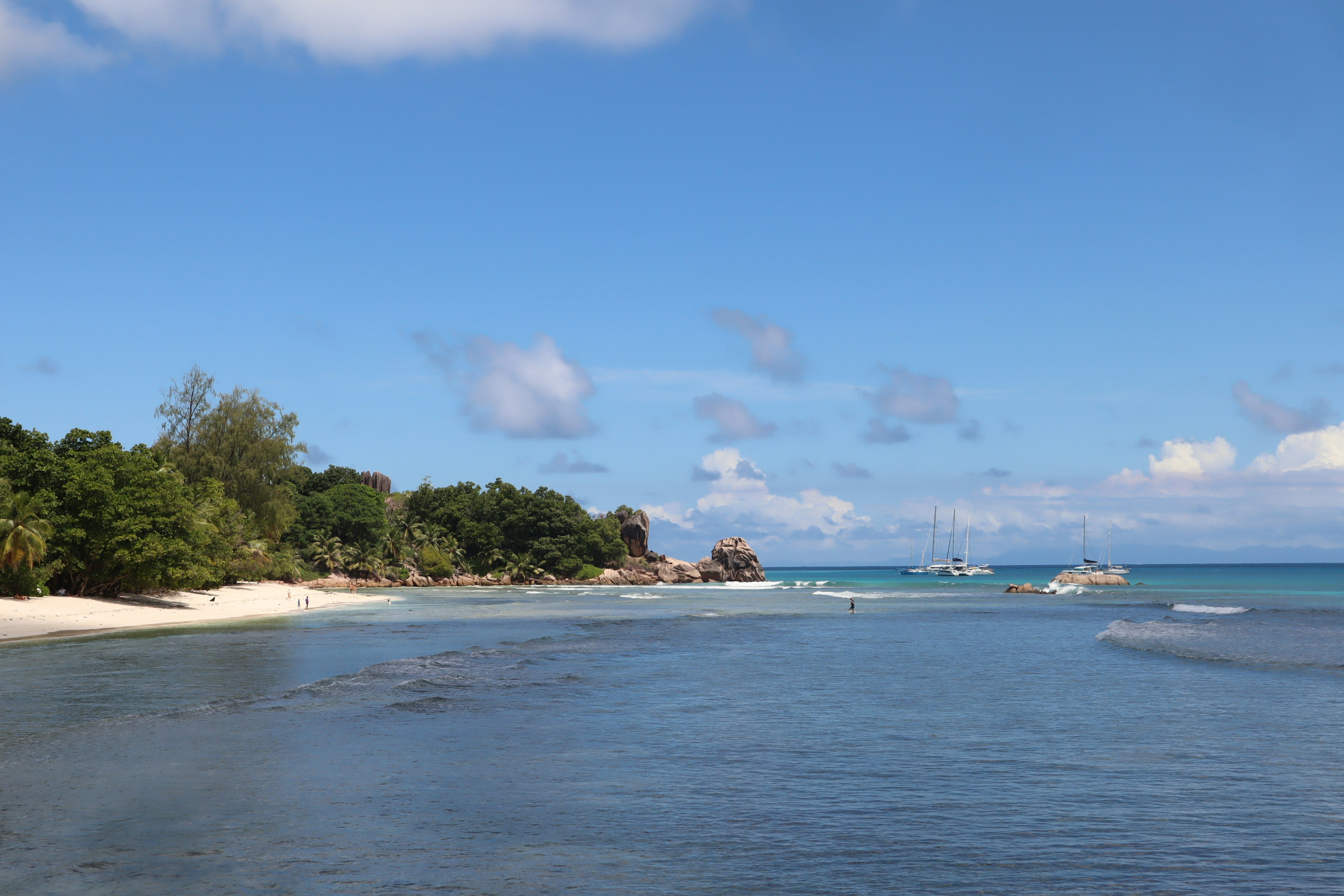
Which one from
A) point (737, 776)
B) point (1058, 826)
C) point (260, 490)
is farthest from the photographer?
point (260, 490)

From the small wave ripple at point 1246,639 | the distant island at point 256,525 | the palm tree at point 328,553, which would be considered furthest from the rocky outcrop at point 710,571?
the small wave ripple at point 1246,639

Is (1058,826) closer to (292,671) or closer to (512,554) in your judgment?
(292,671)

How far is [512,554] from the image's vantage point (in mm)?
137375

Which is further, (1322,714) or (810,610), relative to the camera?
(810,610)

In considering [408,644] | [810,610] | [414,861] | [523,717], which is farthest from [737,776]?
[810,610]

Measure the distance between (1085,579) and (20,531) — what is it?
12353 cm

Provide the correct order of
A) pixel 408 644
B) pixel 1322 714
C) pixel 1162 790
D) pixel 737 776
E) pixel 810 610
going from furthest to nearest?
pixel 810 610
pixel 408 644
pixel 1322 714
pixel 737 776
pixel 1162 790

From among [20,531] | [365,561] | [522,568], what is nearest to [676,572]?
[522,568]

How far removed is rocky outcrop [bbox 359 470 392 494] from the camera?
175500 millimetres

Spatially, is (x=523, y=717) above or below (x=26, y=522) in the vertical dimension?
below

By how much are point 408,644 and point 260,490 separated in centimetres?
5003

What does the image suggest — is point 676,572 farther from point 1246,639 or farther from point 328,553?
point 1246,639

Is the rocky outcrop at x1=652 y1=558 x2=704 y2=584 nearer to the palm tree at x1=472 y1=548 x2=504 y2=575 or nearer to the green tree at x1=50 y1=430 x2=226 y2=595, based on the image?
the palm tree at x1=472 y1=548 x2=504 y2=575

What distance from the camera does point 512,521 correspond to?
136 metres
